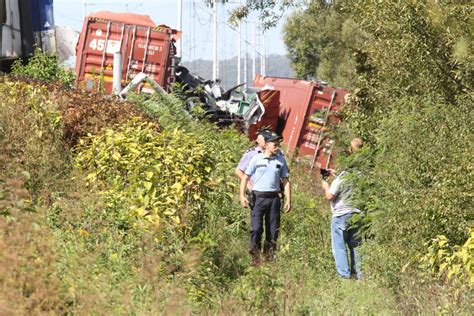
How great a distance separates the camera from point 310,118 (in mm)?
25531

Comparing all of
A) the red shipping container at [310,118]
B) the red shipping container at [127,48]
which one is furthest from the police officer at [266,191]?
the red shipping container at [127,48]

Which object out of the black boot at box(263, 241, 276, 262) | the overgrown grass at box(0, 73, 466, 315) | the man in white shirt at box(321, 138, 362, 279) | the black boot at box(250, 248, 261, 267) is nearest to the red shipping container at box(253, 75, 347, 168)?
the overgrown grass at box(0, 73, 466, 315)

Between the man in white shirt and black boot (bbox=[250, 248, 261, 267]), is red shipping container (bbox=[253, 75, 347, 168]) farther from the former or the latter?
black boot (bbox=[250, 248, 261, 267])

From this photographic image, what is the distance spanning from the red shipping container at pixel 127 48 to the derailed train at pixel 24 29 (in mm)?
1318

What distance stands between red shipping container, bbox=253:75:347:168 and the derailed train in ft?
21.1

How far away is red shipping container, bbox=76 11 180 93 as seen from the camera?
25.4 metres

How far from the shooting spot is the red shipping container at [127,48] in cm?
2539

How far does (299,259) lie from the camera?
1207 centimetres

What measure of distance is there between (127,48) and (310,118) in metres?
4.72

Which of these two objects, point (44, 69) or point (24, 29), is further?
point (24, 29)

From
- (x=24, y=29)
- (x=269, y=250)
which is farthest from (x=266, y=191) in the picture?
(x=24, y=29)

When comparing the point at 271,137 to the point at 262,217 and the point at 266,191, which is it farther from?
the point at 262,217

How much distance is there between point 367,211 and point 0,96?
5058mm

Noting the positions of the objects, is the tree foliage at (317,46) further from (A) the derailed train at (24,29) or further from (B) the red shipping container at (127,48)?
(B) the red shipping container at (127,48)
